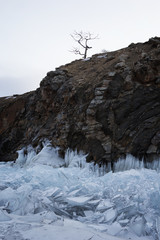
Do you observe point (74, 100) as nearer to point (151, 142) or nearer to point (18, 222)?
point (151, 142)

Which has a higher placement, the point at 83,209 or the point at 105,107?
the point at 105,107

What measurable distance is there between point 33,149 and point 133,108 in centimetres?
508

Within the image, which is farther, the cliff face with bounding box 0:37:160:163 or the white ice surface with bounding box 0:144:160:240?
the cliff face with bounding box 0:37:160:163

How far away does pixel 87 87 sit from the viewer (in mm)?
9836

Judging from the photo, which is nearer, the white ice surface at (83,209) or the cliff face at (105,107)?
the white ice surface at (83,209)

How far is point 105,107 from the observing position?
859 cm

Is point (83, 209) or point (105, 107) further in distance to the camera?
point (105, 107)

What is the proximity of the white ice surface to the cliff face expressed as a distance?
2.23 m

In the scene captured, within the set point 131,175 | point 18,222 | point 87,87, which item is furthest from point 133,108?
point 18,222

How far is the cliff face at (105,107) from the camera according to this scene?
762 cm

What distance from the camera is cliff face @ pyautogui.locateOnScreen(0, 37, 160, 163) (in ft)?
25.0

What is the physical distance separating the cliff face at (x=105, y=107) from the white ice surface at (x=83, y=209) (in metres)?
2.23

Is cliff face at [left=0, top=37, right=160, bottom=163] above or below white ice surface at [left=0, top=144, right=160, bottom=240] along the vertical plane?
above

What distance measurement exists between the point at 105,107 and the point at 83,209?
16.9 ft
